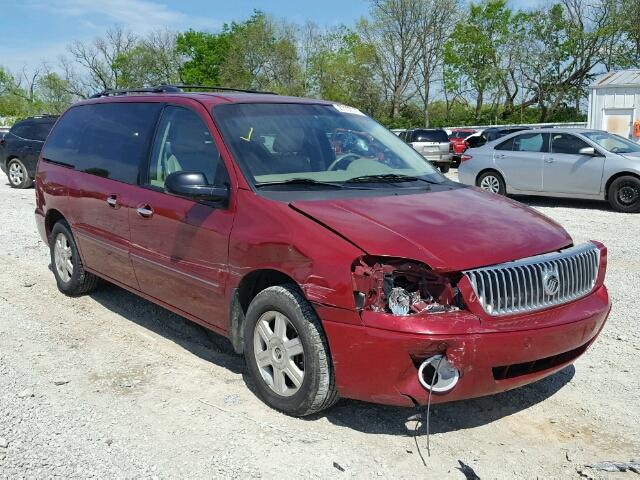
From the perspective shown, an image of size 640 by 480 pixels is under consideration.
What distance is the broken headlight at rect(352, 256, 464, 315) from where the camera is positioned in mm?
3176

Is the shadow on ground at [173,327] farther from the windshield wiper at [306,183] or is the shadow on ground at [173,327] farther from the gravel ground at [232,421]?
the windshield wiper at [306,183]

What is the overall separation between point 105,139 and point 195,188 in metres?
1.88

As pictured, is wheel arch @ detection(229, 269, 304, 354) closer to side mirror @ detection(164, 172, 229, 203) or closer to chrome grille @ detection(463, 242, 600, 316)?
side mirror @ detection(164, 172, 229, 203)

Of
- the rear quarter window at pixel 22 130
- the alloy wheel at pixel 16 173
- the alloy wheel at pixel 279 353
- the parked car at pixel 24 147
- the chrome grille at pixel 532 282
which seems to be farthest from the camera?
the alloy wheel at pixel 16 173

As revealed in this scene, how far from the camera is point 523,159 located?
13.0m

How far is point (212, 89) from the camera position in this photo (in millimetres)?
5973

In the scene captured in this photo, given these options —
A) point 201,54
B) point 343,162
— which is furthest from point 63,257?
point 201,54

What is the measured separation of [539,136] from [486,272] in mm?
10638

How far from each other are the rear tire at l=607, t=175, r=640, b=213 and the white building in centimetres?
942

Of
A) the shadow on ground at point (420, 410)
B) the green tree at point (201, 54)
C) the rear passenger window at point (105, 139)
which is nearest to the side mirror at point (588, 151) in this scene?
the shadow on ground at point (420, 410)

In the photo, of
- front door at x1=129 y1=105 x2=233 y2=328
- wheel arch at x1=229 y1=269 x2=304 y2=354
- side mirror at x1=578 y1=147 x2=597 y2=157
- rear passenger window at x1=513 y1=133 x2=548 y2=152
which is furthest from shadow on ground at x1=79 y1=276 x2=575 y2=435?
rear passenger window at x1=513 y1=133 x2=548 y2=152

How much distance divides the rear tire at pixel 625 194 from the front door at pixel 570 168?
0.98 ft

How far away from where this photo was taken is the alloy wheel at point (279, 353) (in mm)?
3590

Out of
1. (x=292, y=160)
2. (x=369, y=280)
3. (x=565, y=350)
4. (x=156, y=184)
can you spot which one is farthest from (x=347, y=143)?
(x=565, y=350)
